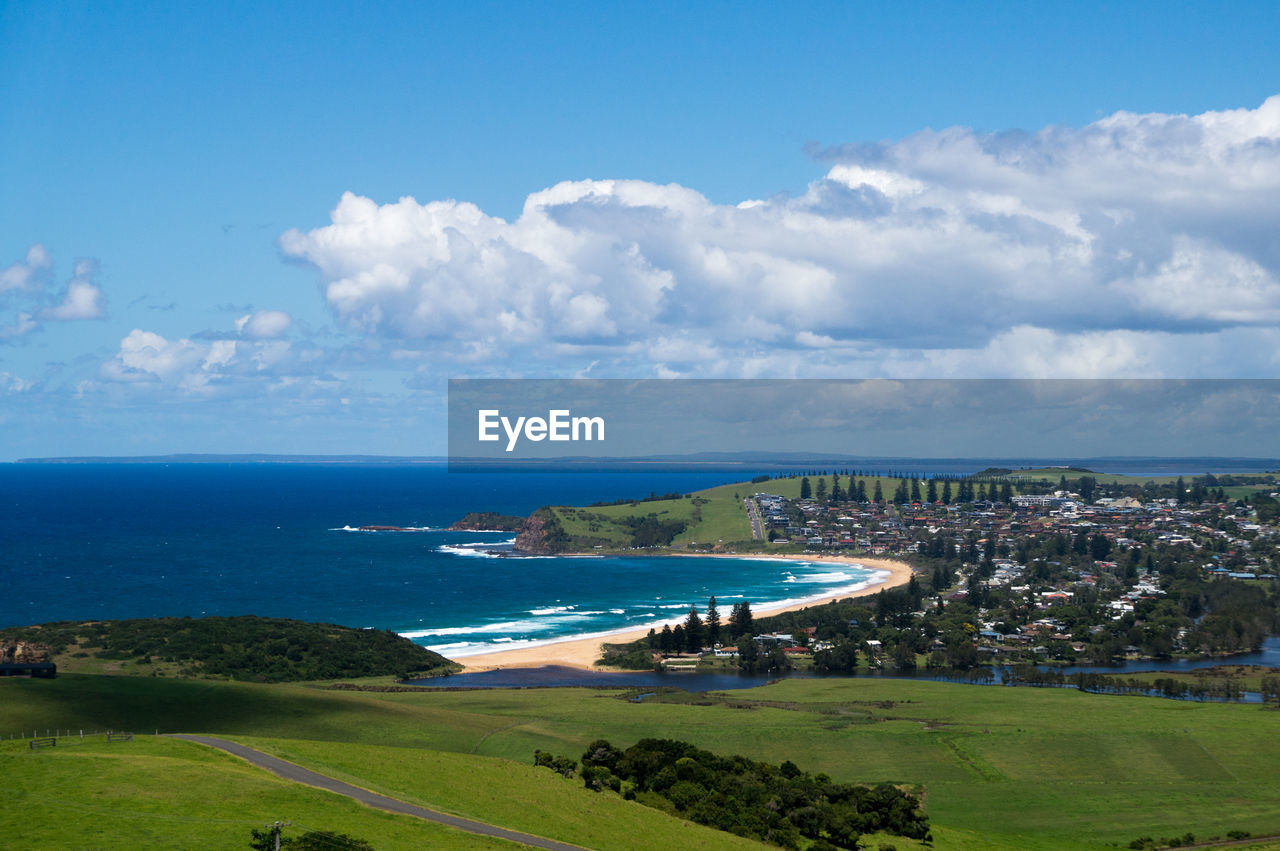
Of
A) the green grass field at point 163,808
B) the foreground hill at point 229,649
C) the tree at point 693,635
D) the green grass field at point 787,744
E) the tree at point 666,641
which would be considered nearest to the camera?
the green grass field at point 163,808

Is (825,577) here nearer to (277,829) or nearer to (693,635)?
(693,635)

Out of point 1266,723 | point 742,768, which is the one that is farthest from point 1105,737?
point 742,768

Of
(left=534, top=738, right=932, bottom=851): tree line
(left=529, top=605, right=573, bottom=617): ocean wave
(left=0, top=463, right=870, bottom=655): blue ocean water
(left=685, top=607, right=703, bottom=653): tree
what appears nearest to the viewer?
(left=534, top=738, right=932, bottom=851): tree line

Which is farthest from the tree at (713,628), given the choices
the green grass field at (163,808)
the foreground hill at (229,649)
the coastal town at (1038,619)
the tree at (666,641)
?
the green grass field at (163,808)

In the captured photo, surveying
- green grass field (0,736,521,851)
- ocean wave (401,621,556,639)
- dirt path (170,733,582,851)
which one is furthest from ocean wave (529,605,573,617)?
green grass field (0,736,521,851)

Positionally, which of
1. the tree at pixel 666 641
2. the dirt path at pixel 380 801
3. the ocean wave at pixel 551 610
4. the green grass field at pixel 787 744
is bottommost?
the ocean wave at pixel 551 610

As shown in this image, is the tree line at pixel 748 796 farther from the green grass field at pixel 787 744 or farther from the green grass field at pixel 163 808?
the green grass field at pixel 163 808

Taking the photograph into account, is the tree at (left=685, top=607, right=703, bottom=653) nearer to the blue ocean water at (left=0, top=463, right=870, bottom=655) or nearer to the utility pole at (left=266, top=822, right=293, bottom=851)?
the blue ocean water at (left=0, top=463, right=870, bottom=655)
